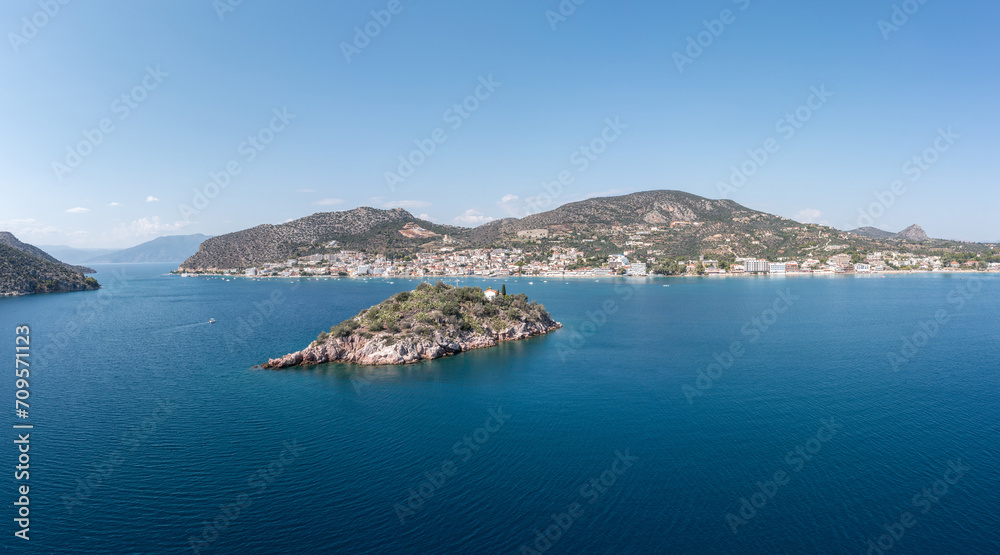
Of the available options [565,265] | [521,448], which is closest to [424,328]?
[521,448]

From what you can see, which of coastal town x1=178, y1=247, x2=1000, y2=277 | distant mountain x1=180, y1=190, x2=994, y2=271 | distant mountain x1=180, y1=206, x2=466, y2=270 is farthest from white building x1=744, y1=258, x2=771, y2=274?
distant mountain x1=180, y1=206, x2=466, y2=270

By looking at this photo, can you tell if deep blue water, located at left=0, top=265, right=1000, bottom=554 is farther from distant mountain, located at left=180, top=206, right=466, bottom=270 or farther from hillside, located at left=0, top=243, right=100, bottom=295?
distant mountain, located at left=180, top=206, right=466, bottom=270

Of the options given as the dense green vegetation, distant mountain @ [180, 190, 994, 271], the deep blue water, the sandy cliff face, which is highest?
distant mountain @ [180, 190, 994, 271]

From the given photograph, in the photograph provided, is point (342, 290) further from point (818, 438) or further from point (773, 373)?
point (818, 438)

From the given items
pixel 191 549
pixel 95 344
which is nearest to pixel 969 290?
pixel 191 549

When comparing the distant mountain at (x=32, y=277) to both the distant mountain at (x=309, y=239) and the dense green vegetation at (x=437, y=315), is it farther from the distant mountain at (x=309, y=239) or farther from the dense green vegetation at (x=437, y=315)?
the dense green vegetation at (x=437, y=315)

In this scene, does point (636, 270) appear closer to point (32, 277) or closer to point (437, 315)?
point (437, 315)
